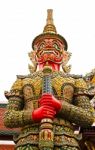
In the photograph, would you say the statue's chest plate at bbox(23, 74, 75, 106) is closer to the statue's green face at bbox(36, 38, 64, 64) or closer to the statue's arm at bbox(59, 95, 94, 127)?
the statue's arm at bbox(59, 95, 94, 127)

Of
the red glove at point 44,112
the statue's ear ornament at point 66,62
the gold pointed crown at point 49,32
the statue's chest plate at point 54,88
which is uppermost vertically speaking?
the gold pointed crown at point 49,32

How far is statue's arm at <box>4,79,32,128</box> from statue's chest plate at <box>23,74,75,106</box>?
10cm

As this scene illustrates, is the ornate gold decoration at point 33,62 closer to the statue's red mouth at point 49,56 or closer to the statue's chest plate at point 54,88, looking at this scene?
Answer: the statue's red mouth at point 49,56

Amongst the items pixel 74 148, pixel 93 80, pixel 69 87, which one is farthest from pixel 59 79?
pixel 93 80

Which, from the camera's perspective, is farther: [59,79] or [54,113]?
[59,79]

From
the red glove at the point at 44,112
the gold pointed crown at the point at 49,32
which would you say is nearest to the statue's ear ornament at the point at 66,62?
the gold pointed crown at the point at 49,32

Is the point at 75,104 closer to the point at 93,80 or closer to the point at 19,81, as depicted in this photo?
the point at 19,81

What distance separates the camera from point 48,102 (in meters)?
4.04

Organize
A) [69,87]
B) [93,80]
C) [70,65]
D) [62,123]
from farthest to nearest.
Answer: [93,80], [70,65], [69,87], [62,123]

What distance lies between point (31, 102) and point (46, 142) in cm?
69

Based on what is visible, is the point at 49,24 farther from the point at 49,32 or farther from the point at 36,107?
the point at 36,107

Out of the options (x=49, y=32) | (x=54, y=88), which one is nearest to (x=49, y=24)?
(x=49, y=32)

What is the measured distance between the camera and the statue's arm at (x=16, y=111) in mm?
4207

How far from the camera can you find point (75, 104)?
454 cm
